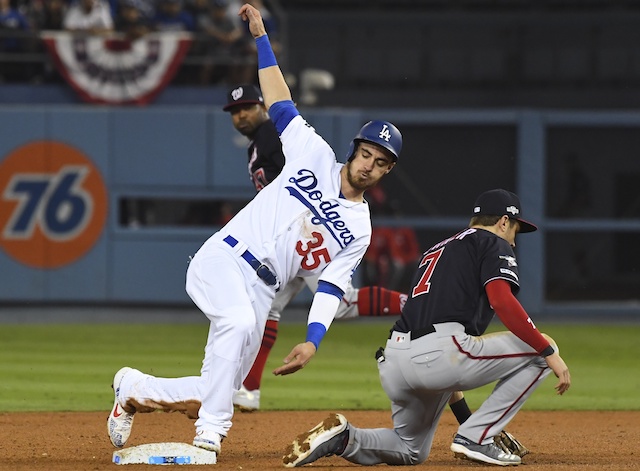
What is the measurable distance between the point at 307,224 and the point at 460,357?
94cm

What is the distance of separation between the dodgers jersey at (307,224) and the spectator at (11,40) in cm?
1006

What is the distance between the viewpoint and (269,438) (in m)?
6.63

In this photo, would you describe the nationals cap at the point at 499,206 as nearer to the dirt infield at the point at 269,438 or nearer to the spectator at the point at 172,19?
the dirt infield at the point at 269,438

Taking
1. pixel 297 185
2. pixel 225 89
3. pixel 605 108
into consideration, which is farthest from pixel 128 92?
pixel 297 185

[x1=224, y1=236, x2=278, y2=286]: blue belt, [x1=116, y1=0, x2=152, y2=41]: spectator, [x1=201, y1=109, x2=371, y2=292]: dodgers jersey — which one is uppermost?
[x1=116, y1=0, x2=152, y2=41]: spectator

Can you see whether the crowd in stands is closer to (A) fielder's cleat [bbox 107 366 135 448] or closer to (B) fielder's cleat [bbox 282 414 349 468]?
(A) fielder's cleat [bbox 107 366 135 448]

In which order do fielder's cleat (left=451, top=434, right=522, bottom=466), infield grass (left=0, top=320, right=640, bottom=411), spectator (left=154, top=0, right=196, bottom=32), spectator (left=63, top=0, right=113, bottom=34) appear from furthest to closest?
spectator (left=154, top=0, right=196, bottom=32) < spectator (left=63, top=0, right=113, bottom=34) < infield grass (left=0, top=320, right=640, bottom=411) < fielder's cleat (left=451, top=434, right=522, bottom=466)

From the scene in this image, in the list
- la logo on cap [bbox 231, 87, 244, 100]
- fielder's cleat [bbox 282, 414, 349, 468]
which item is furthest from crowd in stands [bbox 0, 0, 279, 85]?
fielder's cleat [bbox 282, 414, 349, 468]

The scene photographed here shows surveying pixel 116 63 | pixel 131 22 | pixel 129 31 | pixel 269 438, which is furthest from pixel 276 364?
pixel 131 22

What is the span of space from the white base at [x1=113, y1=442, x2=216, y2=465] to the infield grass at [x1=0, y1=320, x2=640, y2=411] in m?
2.61

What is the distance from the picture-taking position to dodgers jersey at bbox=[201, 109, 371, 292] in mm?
5477

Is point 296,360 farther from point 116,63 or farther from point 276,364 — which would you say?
point 116,63

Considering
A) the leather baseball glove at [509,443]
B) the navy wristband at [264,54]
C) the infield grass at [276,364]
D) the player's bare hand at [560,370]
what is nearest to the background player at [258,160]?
the infield grass at [276,364]

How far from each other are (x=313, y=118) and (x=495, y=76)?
4.43m
